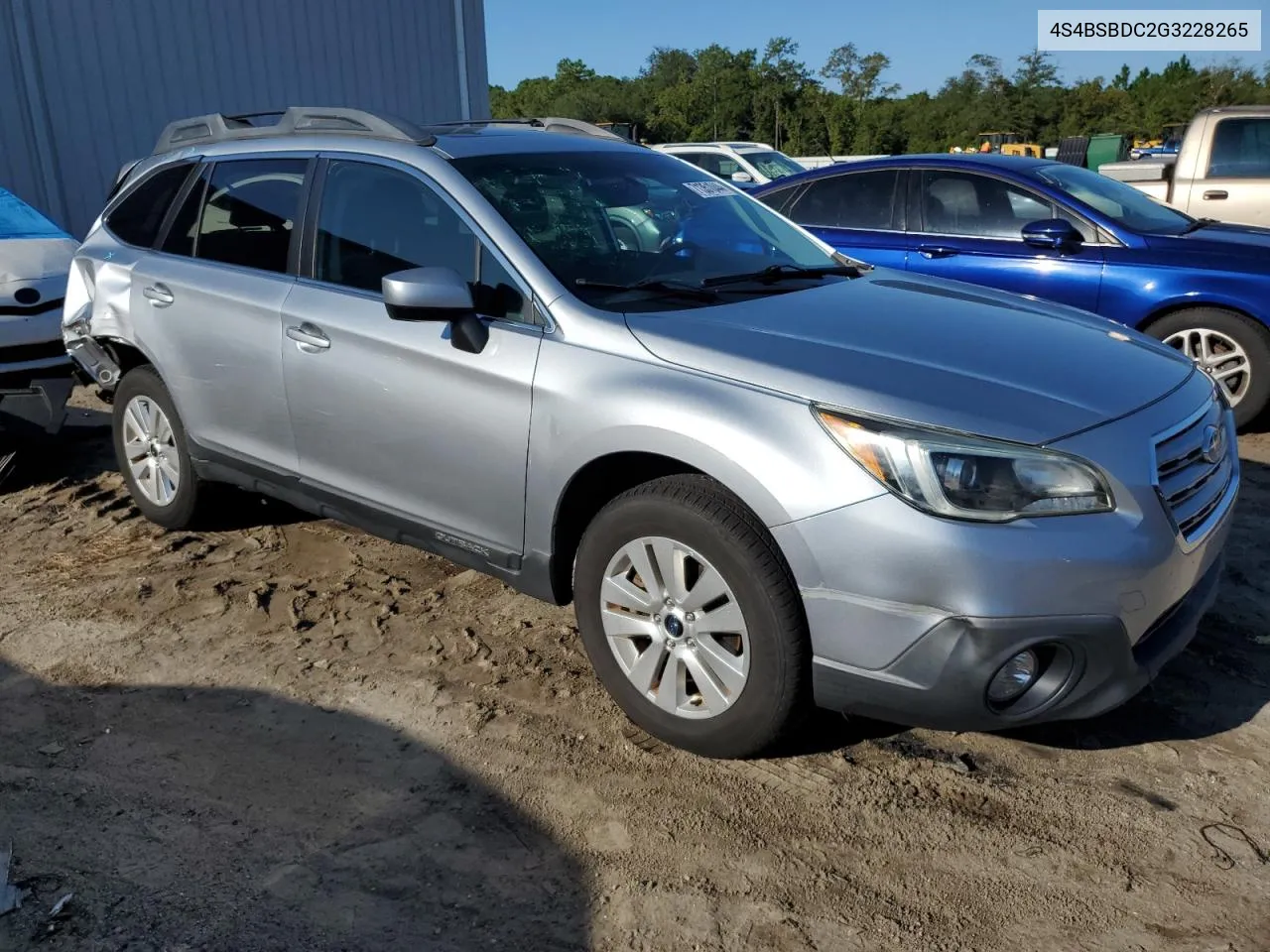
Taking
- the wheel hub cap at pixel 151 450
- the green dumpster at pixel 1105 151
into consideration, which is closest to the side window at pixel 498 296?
the wheel hub cap at pixel 151 450

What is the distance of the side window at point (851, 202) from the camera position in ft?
24.0

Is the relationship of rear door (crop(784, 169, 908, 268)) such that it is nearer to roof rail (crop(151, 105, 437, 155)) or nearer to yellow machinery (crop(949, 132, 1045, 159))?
roof rail (crop(151, 105, 437, 155))

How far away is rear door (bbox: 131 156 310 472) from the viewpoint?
13.8 feet

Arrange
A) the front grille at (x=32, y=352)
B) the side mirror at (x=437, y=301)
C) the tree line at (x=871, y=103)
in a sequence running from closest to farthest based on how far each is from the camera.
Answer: the side mirror at (x=437, y=301), the front grille at (x=32, y=352), the tree line at (x=871, y=103)

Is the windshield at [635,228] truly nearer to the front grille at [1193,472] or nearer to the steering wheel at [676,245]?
the steering wheel at [676,245]

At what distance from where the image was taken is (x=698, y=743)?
3146 millimetres

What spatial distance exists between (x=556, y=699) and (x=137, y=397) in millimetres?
2661

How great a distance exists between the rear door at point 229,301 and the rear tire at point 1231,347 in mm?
4909

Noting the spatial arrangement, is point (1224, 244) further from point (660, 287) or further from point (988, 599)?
point (988, 599)

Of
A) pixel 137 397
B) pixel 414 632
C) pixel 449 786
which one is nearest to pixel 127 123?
pixel 137 397

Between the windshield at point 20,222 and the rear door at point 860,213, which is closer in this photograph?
the windshield at point 20,222

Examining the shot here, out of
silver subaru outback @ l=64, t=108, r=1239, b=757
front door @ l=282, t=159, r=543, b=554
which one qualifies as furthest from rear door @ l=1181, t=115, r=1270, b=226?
front door @ l=282, t=159, r=543, b=554

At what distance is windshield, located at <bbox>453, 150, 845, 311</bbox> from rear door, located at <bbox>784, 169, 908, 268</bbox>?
9.86 ft

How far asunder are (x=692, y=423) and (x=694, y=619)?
21.3 inches
